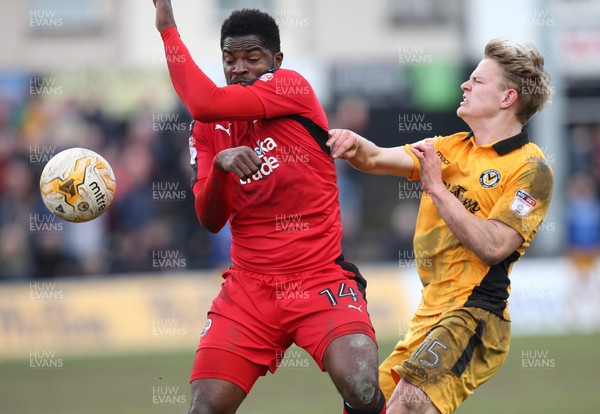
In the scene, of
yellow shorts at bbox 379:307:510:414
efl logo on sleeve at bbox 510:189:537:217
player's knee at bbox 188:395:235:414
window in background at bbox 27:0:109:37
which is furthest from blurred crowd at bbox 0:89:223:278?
efl logo on sleeve at bbox 510:189:537:217

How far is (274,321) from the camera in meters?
6.03

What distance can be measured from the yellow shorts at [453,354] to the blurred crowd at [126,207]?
10.2 metres

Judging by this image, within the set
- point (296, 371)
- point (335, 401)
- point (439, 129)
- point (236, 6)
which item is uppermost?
point (236, 6)

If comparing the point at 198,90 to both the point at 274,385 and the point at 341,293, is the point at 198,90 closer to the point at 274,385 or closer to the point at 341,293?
the point at 341,293

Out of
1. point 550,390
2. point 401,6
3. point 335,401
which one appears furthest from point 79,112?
point 401,6

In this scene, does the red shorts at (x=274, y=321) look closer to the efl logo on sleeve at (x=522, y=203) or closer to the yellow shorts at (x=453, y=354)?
the yellow shorts at (x=453, y=354)

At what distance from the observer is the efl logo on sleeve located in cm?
601

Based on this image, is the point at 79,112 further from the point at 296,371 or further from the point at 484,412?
the point at 484,412

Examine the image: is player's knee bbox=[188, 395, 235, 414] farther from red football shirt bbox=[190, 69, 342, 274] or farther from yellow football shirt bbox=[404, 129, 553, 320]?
yellow football shirt bbox=[404, 129, 553, 320]

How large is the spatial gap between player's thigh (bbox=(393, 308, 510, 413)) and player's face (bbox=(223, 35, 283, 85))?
1.78 meters

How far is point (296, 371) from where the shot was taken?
14852 millimetres

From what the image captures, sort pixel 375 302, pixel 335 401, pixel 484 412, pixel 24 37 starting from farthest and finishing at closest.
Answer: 1. pixel 24 37
2. pixel 375 302
3. pixel 335 401
4. pixel 484 412

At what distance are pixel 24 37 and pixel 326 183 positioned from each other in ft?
66.1

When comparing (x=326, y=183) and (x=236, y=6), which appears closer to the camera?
(x=326, y=183)
